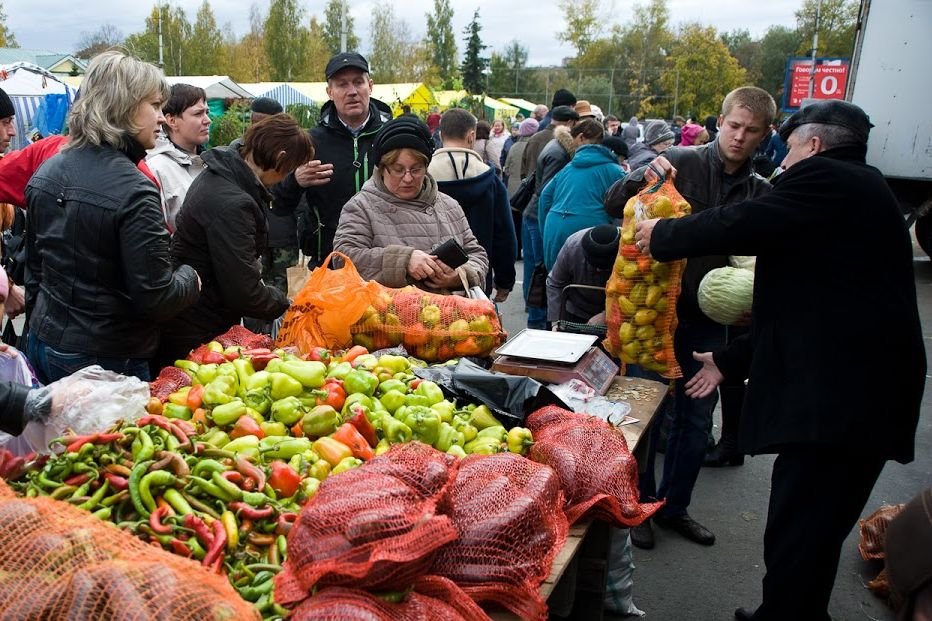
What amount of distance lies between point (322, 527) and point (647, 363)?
233 centimetres

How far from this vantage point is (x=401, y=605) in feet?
5.62

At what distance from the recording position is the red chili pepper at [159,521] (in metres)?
1.92

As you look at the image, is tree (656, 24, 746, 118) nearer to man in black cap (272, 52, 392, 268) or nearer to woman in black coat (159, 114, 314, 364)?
man in black cap (272, 52, 392, 268)

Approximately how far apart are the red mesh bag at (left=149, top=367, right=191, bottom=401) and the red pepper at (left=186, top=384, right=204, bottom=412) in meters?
0.16

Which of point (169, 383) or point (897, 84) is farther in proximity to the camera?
point (897, 84)

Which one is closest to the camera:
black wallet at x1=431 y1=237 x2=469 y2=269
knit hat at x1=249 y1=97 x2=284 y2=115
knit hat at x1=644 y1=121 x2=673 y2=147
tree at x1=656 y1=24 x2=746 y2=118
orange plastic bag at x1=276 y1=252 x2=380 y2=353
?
orange plastic bag at x1=276 y1=252 x2=380 y2=353

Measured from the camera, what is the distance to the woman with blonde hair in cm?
297

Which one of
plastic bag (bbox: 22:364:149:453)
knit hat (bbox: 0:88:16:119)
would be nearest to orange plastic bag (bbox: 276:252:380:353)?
plastic bag (bbox: 22:364:149:453)

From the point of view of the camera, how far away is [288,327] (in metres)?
3.63

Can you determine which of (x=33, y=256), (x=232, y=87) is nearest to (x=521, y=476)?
(x=33, y=256)

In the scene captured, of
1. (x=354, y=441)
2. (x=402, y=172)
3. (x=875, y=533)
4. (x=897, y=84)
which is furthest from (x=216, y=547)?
(x=897, y=84)

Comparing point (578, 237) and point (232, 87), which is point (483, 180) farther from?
point (232, 87)

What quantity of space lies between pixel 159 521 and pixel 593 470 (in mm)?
1317

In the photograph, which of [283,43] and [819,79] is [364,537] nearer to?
[819,79]
